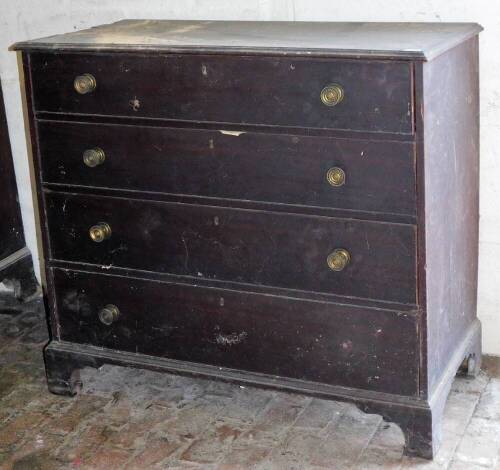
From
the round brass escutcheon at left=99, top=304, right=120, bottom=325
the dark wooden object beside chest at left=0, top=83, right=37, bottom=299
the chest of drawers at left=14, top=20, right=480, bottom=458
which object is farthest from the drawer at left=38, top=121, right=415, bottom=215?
the dark wooden object beside chest at left=0, top=83, right=37, bottom=299

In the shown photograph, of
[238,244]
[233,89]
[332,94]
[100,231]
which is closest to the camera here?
[332,94]

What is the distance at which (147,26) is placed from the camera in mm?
2900

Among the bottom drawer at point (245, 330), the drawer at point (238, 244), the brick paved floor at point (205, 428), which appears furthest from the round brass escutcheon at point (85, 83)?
the brick paved floor at point (205, 428)

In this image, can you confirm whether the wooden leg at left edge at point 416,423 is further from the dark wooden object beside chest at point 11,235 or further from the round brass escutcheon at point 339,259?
the dark wooden object beside chest at point 11,235

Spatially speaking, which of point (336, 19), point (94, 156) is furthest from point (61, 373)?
point (336, 19)

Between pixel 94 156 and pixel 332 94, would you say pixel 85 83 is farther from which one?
pixel 332 94

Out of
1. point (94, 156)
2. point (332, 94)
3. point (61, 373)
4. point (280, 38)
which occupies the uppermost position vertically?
point (280, 38)

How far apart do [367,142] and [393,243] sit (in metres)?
0.26

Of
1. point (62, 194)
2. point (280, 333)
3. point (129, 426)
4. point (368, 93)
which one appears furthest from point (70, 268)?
point (368, 93)

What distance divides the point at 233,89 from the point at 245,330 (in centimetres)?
66

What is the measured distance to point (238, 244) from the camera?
255cm

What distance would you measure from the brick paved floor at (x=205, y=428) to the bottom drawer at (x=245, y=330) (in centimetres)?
18

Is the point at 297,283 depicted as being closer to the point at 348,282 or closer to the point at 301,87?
the point at 348,282

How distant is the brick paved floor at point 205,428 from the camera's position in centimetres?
256
